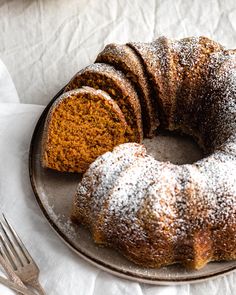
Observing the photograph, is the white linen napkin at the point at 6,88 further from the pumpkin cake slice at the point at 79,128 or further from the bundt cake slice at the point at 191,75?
the bundt cake slice at the point at 191,75

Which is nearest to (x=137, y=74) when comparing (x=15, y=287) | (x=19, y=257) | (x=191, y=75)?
(x=191, y=75)

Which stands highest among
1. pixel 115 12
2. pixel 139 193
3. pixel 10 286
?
pixel 115 12

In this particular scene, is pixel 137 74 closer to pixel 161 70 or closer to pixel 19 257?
pixel 161 70

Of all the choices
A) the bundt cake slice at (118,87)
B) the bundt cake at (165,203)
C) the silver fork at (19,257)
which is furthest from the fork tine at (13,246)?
the bundt cake slice at (118,87)

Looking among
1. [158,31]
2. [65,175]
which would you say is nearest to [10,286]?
[65,175]

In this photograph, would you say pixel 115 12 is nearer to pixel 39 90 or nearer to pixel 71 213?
pixel 39 90

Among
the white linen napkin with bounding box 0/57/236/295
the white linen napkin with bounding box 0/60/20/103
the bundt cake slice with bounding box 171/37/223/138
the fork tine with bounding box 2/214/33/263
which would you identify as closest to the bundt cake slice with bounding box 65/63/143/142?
the bundt cake slice with bounding box 171/37/223/138

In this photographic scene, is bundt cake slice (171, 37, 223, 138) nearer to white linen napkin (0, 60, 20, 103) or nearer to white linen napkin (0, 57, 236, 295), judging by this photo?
white linen napkin (0, 57, 236, 295)
